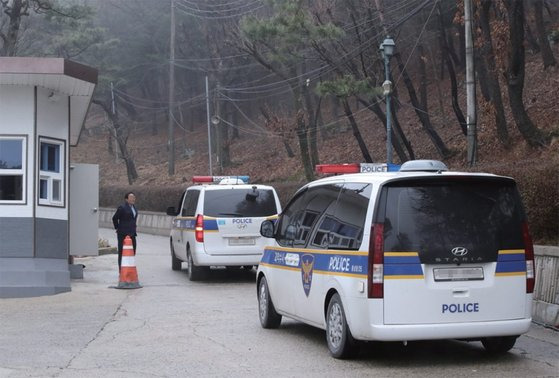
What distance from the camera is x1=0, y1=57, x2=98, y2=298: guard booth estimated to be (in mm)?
15375

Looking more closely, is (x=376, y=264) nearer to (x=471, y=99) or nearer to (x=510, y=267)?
(x=510, y=267)

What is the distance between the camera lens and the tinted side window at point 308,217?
32.4ft

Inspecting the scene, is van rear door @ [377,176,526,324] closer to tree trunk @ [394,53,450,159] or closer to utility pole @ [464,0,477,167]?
utility pole @ [464,0,477,167]

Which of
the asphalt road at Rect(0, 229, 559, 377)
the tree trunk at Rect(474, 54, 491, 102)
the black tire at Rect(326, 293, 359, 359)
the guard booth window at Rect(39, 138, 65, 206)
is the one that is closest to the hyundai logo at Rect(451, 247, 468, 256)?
the asphalt road at Rect(0, 229, 559, 377)

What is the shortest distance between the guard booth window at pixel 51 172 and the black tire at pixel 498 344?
9.53 metres

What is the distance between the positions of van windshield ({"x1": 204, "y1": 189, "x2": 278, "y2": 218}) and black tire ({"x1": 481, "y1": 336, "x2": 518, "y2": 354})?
28.8ft

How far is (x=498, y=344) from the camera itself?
9.38 metres

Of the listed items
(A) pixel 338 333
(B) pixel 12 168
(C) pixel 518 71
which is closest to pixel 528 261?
(A) pixel 338 333

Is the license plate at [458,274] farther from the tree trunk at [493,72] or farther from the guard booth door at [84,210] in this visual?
the tree trunk at [493,72]

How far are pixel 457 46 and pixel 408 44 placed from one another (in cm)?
463

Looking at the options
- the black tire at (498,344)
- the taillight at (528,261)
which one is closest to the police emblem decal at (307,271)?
the black tire at (498,344)

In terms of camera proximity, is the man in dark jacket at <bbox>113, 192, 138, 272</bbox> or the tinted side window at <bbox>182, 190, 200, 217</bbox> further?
the man in dark jacket at <bbox>113, 192, 138, 272</bbox>

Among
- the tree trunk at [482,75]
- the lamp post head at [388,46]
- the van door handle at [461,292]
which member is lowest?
the van door handle at [461,292]

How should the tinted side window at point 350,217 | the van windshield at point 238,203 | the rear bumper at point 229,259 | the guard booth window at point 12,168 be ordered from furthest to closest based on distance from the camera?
the van windshield at point 238,203 < the rear bumper at point 229,259 < the guard booth window at point 12,168 < the tinted side window at point 350,217
